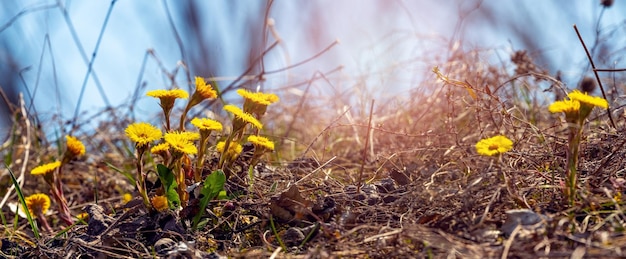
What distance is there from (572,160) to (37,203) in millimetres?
1529

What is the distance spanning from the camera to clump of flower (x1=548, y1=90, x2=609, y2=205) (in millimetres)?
1205

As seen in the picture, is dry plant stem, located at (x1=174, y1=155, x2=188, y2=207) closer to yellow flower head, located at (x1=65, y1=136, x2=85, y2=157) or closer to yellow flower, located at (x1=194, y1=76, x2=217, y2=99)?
yellow flower, located at (x1=194, y1=76, x2=217, y2=99)

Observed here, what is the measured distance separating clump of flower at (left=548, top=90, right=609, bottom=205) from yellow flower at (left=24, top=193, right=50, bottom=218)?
1488 millimetres

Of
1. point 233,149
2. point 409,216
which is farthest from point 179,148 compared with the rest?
point 409,216

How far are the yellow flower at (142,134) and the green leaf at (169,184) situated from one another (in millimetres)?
82

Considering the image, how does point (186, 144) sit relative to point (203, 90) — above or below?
below

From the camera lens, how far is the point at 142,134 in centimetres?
137

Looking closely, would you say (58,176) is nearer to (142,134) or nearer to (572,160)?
(142,134)

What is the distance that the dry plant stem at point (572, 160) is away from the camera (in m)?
1.22

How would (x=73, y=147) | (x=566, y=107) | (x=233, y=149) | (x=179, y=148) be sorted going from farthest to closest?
(x=73, y=147), (x=233, y=149), (x=179, y=148), (x=566, y=107)

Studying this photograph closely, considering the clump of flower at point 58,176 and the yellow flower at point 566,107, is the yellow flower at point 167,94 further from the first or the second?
the yellow flower at point 566,107

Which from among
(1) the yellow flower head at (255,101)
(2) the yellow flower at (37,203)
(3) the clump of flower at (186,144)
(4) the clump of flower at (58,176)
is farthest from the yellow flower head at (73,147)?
(1) the yellow flower head at (255,101)

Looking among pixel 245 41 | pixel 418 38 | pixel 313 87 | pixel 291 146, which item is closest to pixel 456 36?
pixel 418 38

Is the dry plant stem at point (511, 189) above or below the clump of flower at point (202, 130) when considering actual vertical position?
below
